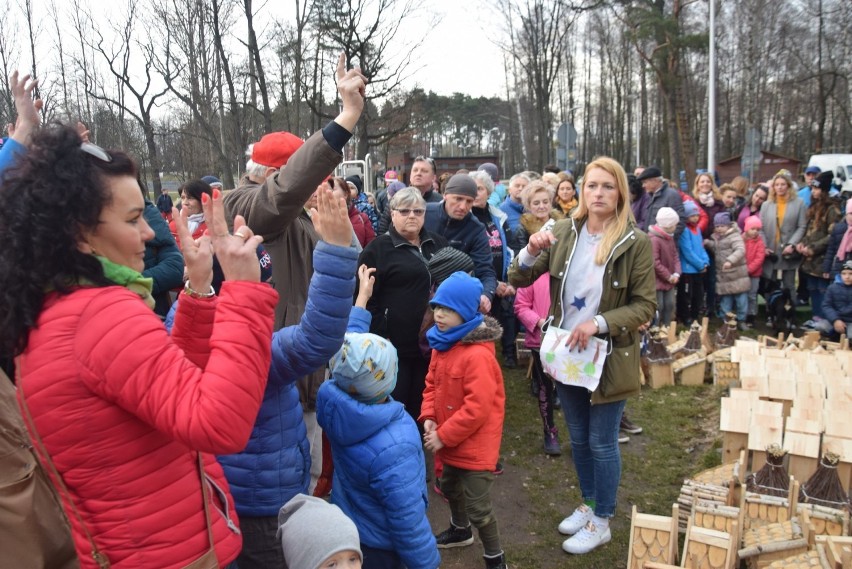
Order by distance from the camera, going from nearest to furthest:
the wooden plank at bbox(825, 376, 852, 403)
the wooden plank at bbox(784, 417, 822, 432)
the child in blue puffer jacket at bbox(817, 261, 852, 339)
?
the wooden plank at bbox(784, 417, 822, 432) → the wooden plank at bbox(825, 376, 852, 403) → the child in blue puffer jacket at bbox(817, 261, 852, 339)

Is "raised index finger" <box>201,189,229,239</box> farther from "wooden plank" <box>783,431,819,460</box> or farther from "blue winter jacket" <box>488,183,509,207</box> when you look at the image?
"blue winter jacket" <box>488,183,509,207</box>

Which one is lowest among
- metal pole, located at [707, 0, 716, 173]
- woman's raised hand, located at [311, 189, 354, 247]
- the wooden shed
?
woman's raised hand, located at [311, 189, 354, 247]

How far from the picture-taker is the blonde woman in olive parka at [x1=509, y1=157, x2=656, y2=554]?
10.1 ft

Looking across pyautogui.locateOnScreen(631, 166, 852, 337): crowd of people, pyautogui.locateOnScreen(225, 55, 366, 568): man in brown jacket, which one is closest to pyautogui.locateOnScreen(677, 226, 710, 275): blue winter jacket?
pyautogui.locateOnScreen(631, 166, 852, 337): crowd of people

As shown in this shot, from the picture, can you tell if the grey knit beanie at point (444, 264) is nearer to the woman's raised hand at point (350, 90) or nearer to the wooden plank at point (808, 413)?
the woman's raised hand at point (350, 90)

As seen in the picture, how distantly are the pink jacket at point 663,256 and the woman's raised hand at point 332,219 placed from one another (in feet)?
20.4

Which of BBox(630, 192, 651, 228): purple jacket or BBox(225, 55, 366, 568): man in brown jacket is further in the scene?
BBox(630, 192, 651, 228): purple jacket

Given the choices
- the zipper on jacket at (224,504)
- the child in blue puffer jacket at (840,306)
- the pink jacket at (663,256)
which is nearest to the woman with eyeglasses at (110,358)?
the zipper on jacket at (224,504)

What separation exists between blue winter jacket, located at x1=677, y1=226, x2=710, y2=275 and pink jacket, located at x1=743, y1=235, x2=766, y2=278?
0.84 metres

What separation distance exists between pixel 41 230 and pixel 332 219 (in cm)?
71

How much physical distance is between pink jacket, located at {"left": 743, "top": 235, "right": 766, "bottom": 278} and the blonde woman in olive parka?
6.29 metres

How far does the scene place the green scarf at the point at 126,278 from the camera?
1.33m

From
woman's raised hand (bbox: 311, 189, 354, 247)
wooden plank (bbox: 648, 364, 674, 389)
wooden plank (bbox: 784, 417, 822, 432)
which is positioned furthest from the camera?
wooden plank (bbox: 648, 364, 674, 389)

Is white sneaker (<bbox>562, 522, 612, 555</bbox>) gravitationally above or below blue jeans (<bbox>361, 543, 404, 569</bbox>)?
below
